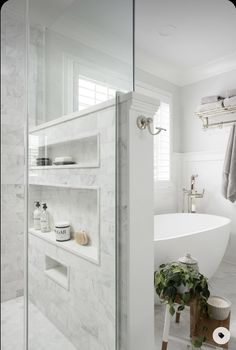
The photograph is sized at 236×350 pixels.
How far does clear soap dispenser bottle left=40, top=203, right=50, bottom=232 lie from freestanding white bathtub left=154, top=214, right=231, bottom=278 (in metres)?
1.02

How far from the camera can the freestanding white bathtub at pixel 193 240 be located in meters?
1.97

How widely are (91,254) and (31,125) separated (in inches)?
27.6

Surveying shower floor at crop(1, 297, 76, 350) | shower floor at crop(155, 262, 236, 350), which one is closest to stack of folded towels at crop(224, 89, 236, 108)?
shower floor at crop(155, 262, 236, 350)

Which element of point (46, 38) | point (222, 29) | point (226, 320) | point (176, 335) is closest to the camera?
point (46, 38)

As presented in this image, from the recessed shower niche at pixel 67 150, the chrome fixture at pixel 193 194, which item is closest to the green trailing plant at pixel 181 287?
the recessed shower niche at pixel 67 150

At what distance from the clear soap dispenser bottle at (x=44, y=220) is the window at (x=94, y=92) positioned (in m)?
0.54

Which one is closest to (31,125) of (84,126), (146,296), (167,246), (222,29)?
(84,126)

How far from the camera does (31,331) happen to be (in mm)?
1049

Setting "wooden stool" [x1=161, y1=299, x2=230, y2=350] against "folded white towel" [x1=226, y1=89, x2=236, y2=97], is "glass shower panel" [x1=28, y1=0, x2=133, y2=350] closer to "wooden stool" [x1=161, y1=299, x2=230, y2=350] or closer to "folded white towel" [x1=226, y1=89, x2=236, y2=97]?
"wooden stool" [x1=161, y1=299, x2=230, y2=350]

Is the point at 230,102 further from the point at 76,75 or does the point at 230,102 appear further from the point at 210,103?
the point at 76,75

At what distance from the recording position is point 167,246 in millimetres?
1962

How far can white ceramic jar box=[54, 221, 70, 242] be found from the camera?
3.92 ft

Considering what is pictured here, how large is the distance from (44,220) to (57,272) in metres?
0.29

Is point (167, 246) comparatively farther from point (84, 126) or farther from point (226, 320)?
point (84, 126)
